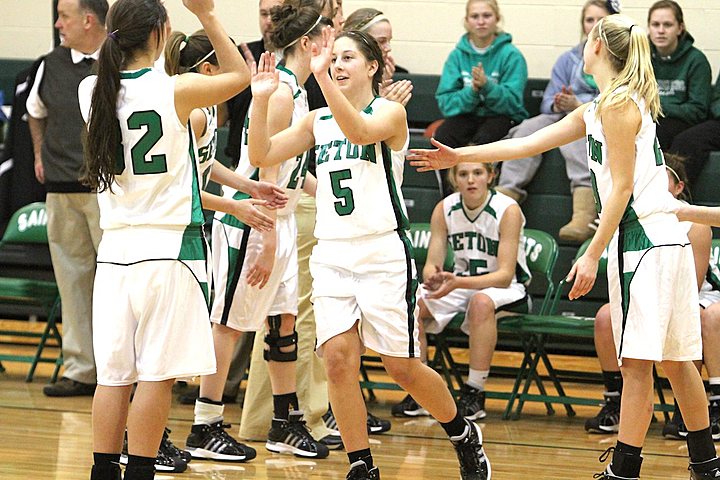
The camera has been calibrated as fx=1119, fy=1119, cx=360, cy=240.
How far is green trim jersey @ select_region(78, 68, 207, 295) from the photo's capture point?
12.3 feet

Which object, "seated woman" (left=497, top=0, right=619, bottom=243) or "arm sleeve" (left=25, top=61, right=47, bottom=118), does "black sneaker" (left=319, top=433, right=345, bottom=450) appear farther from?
"arm sleeve" (left=25, top=61, right=47, bottom=118)

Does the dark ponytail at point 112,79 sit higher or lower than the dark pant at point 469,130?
higher

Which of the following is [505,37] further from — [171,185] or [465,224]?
[171,185]

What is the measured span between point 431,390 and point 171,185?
4.50 feet

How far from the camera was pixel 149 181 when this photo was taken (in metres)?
3.74

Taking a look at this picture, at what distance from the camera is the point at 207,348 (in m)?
3.80

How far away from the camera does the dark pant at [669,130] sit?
24.5 feet

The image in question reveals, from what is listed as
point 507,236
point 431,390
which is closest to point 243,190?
point 431,390

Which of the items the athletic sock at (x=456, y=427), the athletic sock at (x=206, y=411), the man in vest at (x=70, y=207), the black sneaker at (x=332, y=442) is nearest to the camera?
the athletic sock at (x=456, y=427)

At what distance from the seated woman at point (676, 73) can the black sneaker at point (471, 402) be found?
2297mm

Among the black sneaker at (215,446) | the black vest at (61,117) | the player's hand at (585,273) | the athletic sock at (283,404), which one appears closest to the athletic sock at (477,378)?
the athletic sock at (283,404)

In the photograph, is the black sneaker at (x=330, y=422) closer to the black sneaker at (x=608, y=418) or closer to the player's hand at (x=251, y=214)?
the black sneaker at (x=608, y=418)

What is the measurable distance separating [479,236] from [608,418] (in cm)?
132

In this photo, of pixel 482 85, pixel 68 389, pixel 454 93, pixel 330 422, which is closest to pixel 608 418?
pixel 330 422
